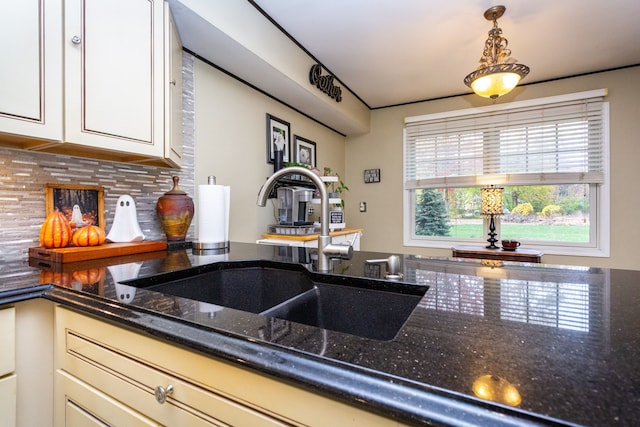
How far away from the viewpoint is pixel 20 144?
44.8 inches

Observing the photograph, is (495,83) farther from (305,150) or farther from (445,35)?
(305,150)

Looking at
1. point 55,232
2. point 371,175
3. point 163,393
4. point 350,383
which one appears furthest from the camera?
point 371,175

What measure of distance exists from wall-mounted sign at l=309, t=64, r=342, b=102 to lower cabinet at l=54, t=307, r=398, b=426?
7.74 ft

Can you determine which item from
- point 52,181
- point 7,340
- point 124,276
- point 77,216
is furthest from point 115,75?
point 7,340

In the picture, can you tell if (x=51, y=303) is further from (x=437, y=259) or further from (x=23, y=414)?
(x=437, y=259)

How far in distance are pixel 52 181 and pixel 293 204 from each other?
1.49 m

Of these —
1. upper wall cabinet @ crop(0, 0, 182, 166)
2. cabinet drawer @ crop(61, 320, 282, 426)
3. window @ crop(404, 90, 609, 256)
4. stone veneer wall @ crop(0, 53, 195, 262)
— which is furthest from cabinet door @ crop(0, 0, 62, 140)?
window @ crop(404, 90, 609, 256)

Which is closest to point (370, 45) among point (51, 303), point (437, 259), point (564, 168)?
point (437, 259)

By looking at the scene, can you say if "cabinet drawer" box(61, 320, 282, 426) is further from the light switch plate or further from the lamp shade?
the light switch plate

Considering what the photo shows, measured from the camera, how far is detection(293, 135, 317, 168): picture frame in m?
2.99

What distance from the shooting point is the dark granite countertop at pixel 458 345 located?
1.05 ft

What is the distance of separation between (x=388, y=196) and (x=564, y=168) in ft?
5.76

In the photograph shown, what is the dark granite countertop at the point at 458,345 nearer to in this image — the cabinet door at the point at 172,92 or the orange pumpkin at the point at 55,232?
the orange pumpkin at the point at 55,232

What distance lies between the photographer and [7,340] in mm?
761
